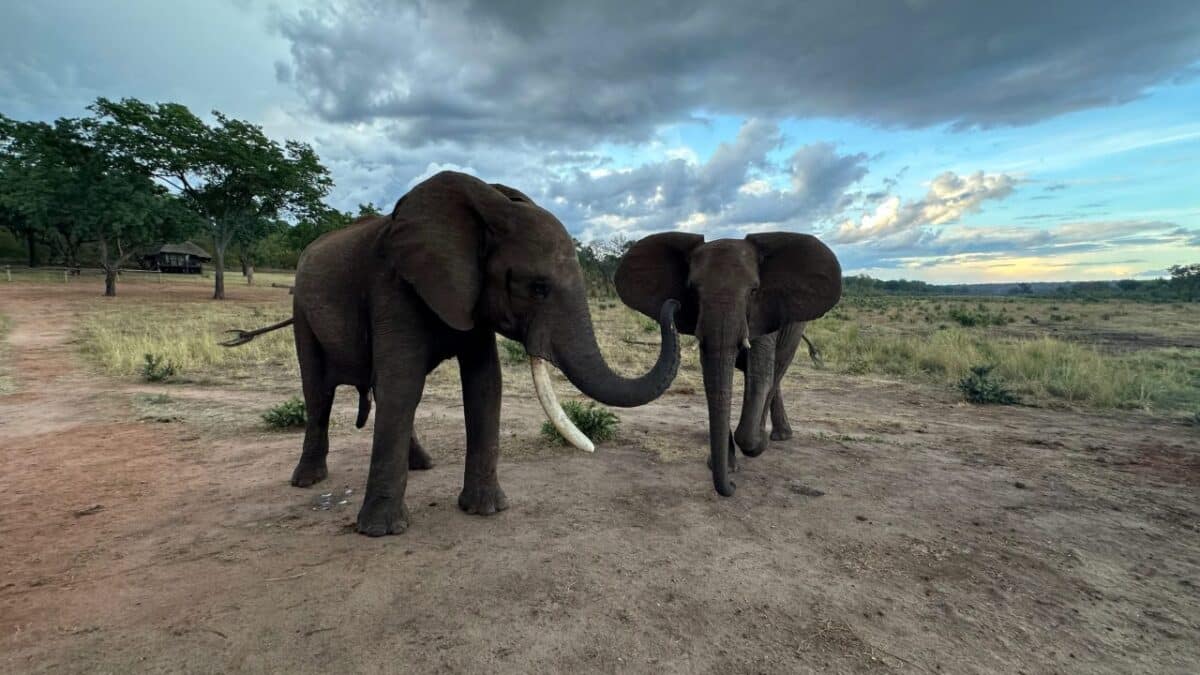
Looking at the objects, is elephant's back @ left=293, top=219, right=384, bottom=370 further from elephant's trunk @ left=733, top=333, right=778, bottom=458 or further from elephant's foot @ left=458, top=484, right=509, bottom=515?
elephant's trunk @ left=733, top=333, right=778, bottom=458

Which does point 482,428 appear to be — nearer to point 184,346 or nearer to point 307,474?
point 307,474

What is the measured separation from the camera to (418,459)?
589 cm

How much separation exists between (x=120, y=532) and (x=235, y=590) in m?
1.62

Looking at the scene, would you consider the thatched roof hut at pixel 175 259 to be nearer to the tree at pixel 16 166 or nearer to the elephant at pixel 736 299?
the tree at pixel 16 166

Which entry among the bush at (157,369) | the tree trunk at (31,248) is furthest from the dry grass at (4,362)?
Answer: the tree trunk at (31,248)

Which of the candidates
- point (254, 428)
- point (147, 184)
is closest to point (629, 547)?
point (254, 428)

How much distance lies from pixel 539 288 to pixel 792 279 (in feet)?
11.1

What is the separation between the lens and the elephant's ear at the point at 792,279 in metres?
6.12

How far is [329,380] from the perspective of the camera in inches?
201

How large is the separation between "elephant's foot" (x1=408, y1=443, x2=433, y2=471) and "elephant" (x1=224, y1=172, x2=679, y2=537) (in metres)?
1.32

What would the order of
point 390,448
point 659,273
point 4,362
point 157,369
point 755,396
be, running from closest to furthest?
point 390,448
point 755,396
point 659,273
point 157,369
point 4,362

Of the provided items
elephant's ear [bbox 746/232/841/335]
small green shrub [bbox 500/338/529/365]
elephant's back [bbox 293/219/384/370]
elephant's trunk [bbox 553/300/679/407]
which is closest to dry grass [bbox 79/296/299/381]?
small green shrub [bbox 500/338/529/365]

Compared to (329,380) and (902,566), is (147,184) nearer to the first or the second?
(329,380)

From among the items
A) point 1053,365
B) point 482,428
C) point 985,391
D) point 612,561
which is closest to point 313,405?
point 482,428
